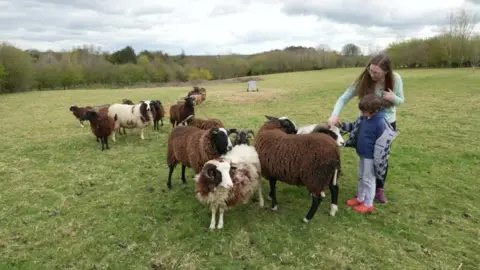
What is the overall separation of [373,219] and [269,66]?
72707mm

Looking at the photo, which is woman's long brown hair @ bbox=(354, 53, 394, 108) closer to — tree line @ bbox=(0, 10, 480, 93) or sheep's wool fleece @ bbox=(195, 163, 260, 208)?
sheep's wool fleece @ bbox=(195, 163, 260, 208)

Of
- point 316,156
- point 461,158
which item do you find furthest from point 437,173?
point 316,156

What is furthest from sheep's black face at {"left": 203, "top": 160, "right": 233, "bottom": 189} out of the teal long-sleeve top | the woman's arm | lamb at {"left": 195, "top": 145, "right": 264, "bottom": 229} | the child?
the woman's arm

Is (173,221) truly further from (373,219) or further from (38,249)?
(373,219)

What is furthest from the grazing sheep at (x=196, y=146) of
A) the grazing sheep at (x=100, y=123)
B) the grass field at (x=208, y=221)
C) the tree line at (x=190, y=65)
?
the tree line at (x=190, y=65)

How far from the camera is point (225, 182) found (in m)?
4.71

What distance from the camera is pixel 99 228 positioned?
17.0 feet

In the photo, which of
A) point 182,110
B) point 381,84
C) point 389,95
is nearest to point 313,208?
point 389,95

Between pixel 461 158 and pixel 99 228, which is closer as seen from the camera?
pixel 99 228

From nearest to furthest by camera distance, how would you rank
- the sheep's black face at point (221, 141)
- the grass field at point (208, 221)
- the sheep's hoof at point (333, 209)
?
1. the grass field at point (208, 221)
2. the sheep's hoof at point (333, 209)
3. the sheep's black face at point (221, 141)

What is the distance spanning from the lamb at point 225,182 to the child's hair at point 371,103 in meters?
2.10

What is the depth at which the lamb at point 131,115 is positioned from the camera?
1112 cm

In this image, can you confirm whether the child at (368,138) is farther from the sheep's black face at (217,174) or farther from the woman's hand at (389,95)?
the sheep's black face at (217,174)

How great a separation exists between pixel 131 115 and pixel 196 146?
5936 millimetres
